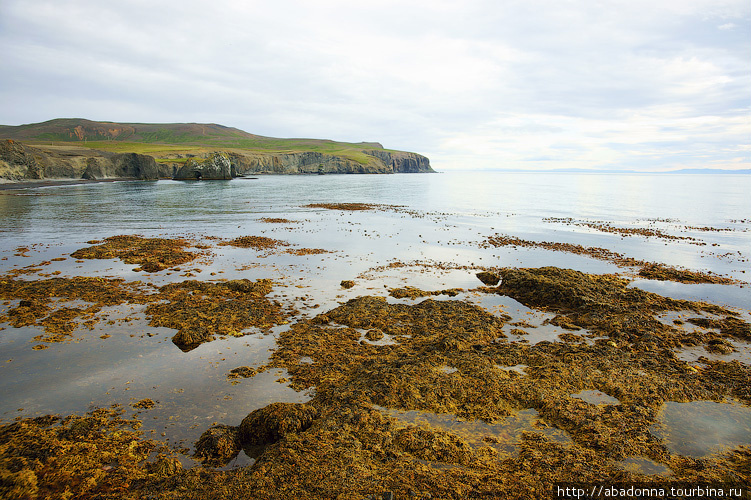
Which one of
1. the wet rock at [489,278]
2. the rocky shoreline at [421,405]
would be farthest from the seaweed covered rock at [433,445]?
the wet rock at [489,278]

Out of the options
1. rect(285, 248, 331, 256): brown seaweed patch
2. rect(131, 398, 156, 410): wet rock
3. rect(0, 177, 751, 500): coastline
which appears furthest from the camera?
rect(285, 248, 331, 256): brown seaweed patch

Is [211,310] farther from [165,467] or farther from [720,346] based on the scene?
[720,346]

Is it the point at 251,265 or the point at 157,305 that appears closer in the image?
the point at 157,305

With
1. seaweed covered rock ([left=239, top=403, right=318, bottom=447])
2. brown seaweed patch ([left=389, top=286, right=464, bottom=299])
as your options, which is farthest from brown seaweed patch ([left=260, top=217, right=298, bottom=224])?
seaweed covered rock ([left=239, top=403, right=318, bottom=447])

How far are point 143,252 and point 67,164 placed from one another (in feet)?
328

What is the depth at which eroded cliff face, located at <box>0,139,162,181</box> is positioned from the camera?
6831 cm

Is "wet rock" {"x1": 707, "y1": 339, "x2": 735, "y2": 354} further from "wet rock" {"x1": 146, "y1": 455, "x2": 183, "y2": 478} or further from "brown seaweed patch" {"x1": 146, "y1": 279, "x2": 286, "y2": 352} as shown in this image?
"wet rock" {"x1": 146, "y1": 455, "x2": 183, "y2": 478}

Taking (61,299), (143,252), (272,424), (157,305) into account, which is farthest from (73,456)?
(143,252)

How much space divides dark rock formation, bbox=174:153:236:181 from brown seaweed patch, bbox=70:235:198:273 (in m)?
92.1

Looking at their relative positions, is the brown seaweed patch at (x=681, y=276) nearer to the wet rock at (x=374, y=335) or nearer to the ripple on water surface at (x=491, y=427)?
the wet rock at (x=374, y=335)

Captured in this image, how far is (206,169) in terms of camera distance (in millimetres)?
106938

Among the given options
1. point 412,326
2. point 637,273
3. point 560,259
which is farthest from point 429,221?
point 412,326

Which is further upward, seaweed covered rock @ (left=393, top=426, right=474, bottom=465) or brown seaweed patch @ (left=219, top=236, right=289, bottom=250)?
brown seaweed patch @ (left=219, top=236, right=289, bottom=250)

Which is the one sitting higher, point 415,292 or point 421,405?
point 415,292
